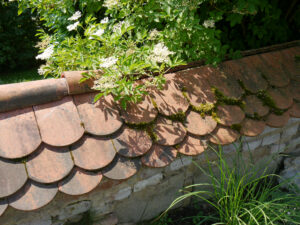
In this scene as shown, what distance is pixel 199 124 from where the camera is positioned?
1839 mm

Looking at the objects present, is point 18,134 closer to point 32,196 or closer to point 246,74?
point 32,196

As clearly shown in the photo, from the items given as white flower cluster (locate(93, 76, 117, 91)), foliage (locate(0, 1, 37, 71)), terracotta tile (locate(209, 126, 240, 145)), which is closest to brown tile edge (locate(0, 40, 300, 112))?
white flower cluster (locate(93, 76, 117, 91))

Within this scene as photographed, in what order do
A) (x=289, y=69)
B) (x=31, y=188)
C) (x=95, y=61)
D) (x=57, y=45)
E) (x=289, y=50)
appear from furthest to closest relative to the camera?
1. (x=57, y=45)
2. (x=289, y=50)
3. (x=289, y=69)
4. (x=95, y=61)
5. (x=31, y=188)

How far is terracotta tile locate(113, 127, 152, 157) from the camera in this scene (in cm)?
161

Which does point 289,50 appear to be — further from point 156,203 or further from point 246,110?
point 156,203

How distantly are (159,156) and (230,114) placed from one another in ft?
2.09

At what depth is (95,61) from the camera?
1.78 m

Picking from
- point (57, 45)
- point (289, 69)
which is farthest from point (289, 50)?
point (57, 45)

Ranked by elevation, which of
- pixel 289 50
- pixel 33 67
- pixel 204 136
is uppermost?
pixel 33 67

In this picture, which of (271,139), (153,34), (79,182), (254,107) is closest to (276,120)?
(254,107)

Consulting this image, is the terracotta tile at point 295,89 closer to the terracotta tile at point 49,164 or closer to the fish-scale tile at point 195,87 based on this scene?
the fish-scale tile at point 195,87

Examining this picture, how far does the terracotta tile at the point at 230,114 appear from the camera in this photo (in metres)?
1.91

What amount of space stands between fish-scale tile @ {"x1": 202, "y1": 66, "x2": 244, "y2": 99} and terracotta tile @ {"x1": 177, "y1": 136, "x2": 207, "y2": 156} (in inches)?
17.4

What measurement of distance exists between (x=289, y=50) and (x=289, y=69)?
0.27 m
